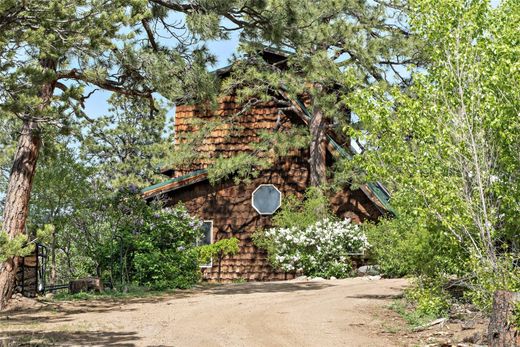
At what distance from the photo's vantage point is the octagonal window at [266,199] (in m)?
24.0

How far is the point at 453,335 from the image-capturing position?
10.0 meters

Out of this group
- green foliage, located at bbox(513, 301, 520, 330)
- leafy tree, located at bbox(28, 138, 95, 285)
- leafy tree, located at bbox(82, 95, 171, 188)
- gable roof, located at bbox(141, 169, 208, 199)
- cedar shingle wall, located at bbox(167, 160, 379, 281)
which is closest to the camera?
green foliage, located at bbox(513, 301, 520, 330)

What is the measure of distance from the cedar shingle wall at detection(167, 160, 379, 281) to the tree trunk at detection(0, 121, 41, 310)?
9770 mm

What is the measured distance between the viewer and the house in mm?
23547

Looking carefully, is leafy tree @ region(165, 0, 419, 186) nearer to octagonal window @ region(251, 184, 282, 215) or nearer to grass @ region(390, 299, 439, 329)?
octagonal window @ region(251, 184, 282, 215)

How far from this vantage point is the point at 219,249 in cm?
2233

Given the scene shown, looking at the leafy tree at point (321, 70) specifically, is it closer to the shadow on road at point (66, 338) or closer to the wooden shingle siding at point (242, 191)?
the wooden shingle siding at point (242, 191)

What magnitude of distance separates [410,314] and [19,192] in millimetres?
8793

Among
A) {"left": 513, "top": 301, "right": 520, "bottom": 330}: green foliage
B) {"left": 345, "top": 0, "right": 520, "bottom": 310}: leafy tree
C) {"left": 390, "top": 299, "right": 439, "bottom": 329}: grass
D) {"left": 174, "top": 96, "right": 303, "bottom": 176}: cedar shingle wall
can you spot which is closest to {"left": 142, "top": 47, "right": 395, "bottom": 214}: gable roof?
{"left": 174, "top": 96, "right": 303, "bottom": 176}: cedar shingle wall

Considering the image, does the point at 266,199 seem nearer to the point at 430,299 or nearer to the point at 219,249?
the point at 219,249

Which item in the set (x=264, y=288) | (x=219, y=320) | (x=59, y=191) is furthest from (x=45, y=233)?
(x=59, y=191)

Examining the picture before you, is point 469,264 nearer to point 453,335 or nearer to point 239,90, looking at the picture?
point 453,335

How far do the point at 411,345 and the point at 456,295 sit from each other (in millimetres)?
3515

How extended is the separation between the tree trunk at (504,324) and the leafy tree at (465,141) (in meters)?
0.66
